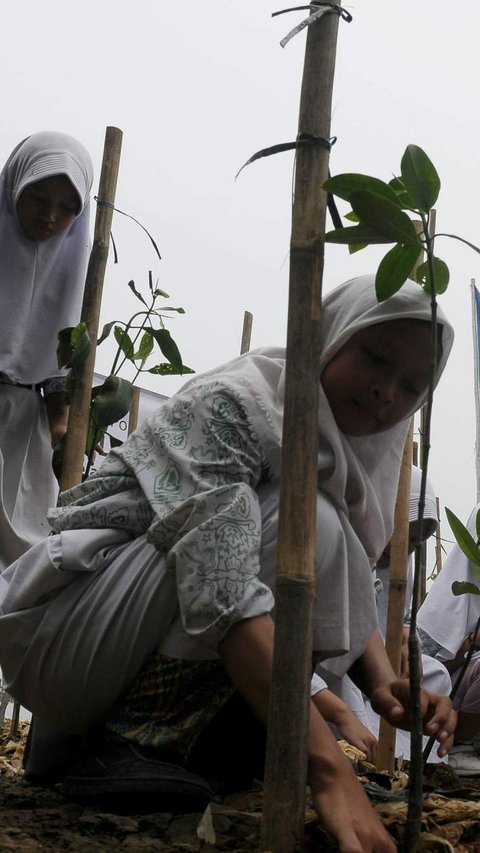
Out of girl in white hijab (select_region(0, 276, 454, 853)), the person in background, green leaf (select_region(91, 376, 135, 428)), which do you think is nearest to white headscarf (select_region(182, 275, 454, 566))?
girl in white hijab (select_region(0, 276, 454, 853))

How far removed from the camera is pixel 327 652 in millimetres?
1249

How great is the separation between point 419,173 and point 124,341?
1.39 m

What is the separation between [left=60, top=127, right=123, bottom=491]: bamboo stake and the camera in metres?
2.01

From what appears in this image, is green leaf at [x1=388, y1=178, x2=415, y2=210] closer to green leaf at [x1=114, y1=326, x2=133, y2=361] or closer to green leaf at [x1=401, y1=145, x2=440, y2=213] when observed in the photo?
green leaf at [x1=401, y1=145, x2=440, y2=213]

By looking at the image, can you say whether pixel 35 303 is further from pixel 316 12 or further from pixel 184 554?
pixel 316 12

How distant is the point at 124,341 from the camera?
2.33 meters

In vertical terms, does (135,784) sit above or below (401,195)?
below

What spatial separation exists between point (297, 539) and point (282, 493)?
0.14 feet

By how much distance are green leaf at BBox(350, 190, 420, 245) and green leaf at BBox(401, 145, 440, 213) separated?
34 millimetres

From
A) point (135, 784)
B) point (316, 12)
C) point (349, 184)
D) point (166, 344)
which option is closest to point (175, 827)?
point (135, 784)

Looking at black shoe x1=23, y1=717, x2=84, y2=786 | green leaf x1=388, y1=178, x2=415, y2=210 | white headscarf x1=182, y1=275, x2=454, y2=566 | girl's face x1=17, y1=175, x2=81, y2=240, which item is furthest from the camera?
girl's face x1=17, y1=175, x2=81, y2=240

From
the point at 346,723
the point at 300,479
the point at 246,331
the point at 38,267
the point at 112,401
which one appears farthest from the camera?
the point at 246,331

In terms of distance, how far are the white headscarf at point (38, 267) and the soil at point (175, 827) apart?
121 centimetres

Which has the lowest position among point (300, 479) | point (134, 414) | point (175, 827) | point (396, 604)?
point (175, 827)
